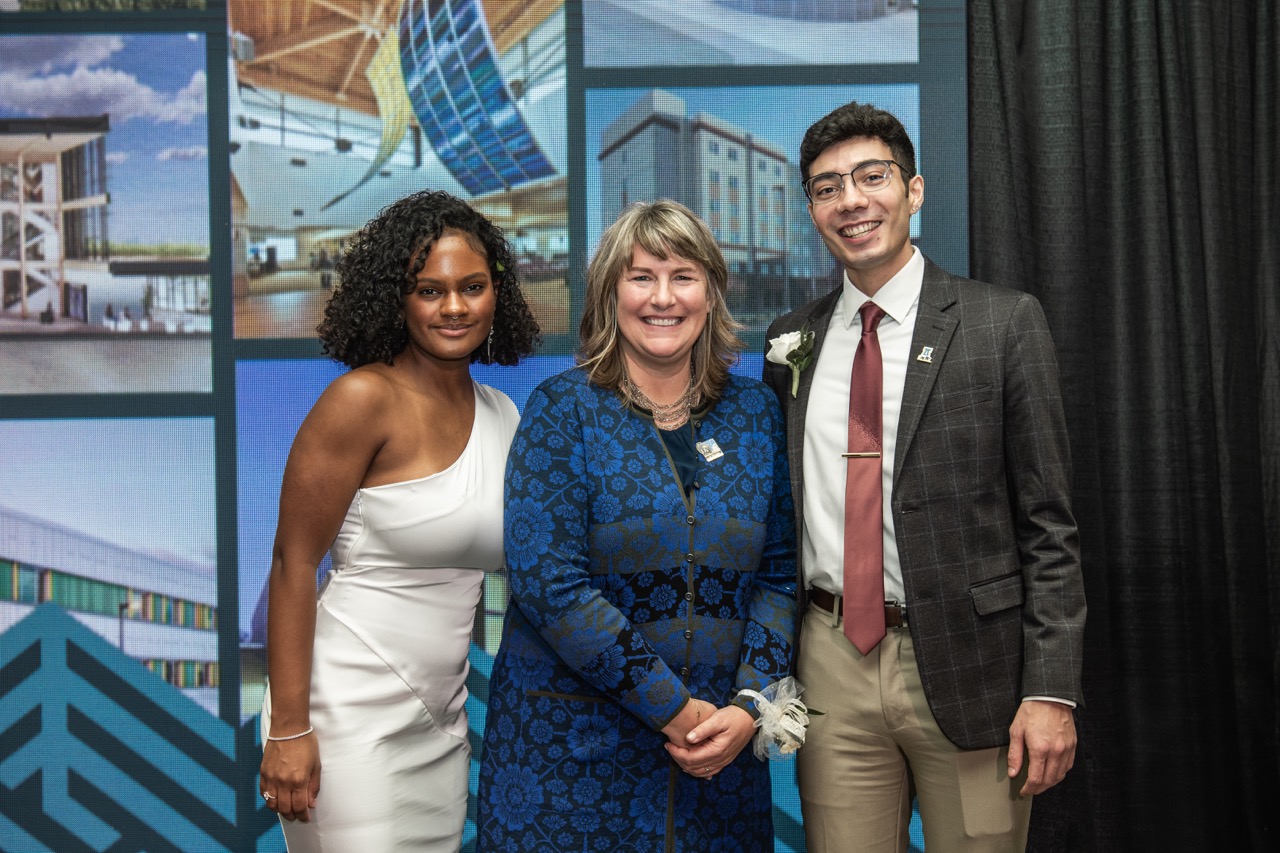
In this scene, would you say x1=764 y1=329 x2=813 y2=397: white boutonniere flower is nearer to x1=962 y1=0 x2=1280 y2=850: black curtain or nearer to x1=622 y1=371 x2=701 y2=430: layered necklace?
x1=622 y1=371 x2=701 y2=430: layered necklace

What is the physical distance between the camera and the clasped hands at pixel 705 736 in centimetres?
166

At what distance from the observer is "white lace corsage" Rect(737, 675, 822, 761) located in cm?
172

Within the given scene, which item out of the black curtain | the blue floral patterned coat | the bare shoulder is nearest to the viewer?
the blue floral patterned coat

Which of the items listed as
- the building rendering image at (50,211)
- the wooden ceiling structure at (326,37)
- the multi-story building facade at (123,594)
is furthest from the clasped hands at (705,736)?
the building rendering image at (50,211)

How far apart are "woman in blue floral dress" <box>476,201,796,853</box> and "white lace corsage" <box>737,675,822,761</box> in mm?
19

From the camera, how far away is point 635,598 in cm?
171

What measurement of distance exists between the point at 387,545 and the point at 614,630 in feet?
1.51

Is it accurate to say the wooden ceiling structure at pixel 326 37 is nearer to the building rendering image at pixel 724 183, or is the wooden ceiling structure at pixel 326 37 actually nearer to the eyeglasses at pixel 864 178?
the building rendering image at pixel 724 183

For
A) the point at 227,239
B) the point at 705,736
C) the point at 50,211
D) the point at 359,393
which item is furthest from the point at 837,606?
the point at 50,211

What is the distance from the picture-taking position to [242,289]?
2711 millimetres

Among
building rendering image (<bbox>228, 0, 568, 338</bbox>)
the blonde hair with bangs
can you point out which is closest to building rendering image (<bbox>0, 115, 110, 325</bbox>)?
building rendering image (<bbox>228, 0, 568, 338</bbox>)

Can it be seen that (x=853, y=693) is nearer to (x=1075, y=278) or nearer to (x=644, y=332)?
(x=644, y=332)

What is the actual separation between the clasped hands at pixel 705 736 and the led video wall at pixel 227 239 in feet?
3.66

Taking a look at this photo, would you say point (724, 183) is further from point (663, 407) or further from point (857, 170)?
point (663, 407)
